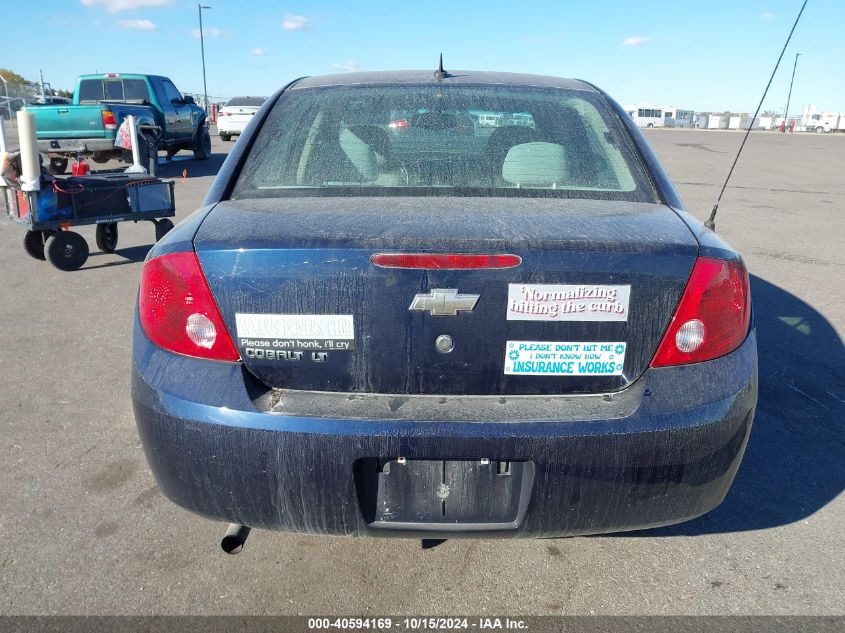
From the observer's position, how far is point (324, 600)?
2225 mm

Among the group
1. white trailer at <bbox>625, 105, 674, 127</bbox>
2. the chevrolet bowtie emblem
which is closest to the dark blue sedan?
the chevrolet bowtie emblem

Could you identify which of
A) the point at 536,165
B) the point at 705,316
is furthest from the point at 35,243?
the point at 705,316

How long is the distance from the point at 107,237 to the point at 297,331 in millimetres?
6157

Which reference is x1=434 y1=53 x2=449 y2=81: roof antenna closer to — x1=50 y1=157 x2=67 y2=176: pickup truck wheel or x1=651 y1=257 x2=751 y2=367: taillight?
x1=651 y1=257 x2=751 y2=367: taillight

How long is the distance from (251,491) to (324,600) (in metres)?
0.60

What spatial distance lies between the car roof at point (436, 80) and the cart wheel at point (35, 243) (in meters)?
4.97

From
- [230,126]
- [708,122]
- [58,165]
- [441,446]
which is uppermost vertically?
[441,446]

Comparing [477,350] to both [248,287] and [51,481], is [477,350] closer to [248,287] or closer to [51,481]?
[248,287]

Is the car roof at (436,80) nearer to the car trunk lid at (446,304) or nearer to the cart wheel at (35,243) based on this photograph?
the car trunk lid at (446,304)

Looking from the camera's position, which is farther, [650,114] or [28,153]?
[650,114]

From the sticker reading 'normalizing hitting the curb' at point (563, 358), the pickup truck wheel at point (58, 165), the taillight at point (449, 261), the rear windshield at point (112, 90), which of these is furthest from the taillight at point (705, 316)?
the rear windshield at point (112, 90)

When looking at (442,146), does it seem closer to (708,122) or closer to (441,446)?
(441,446)

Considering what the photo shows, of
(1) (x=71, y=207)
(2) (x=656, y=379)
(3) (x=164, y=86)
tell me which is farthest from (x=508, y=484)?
(3) (x=164, y=86)

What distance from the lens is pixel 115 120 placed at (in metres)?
13.1
